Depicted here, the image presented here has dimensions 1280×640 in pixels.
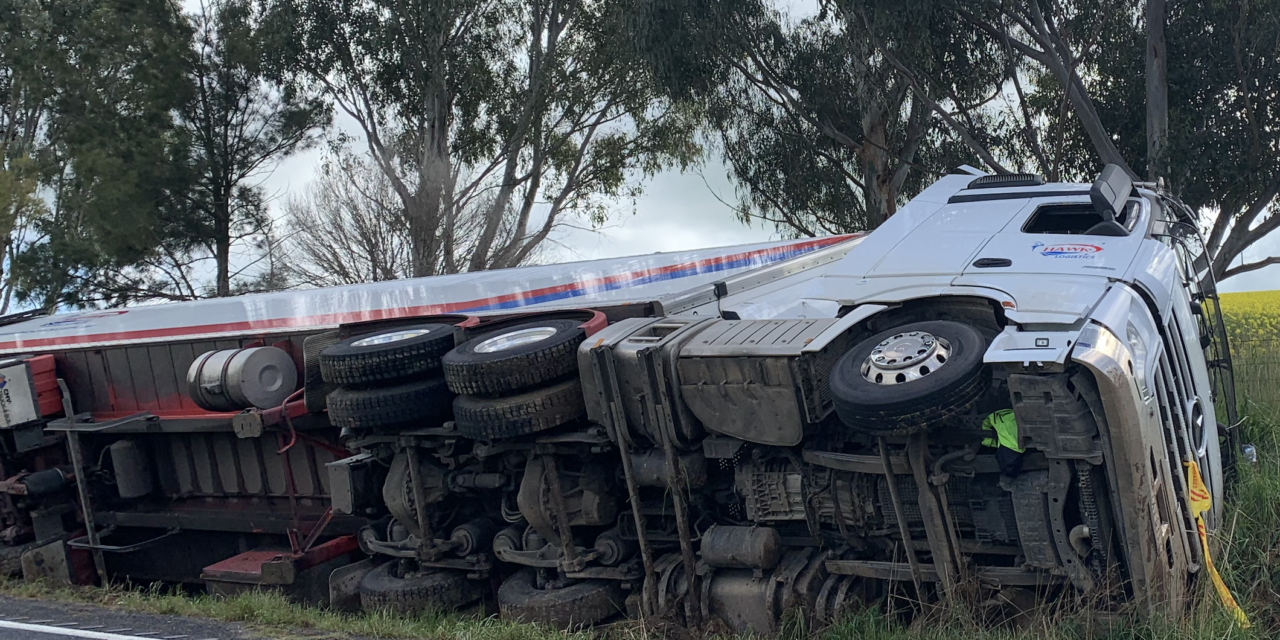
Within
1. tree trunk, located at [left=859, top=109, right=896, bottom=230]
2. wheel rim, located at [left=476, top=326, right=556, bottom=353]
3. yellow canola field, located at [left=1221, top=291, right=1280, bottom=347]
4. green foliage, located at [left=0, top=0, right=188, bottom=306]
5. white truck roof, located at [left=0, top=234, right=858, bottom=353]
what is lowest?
yellow canola field, located at [left=1221, top=291, right=1280, bottom=347]

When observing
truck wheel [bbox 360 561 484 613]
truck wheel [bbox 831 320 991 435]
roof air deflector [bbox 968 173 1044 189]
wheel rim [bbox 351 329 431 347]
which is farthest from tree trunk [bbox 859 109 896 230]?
truck wheel [bbox 831 320 991 435]

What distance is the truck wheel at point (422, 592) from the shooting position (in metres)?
6.70

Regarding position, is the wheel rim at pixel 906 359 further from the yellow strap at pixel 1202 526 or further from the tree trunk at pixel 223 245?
the tree trunk at pixel 223 245

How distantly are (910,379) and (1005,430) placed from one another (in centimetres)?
48

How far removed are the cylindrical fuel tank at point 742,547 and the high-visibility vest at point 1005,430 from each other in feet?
4.01

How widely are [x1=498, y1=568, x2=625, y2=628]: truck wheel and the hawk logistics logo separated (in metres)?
3.01

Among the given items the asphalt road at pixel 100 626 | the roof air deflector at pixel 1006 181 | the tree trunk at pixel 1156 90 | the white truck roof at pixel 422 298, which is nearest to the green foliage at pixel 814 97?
the tree trunk at pixel 1156 90

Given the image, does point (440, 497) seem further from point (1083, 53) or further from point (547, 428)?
point (1083, 53)

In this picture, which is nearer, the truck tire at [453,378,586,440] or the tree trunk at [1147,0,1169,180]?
the truck tire at [453,378,586,440]

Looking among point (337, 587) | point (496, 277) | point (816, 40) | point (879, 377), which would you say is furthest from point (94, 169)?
point (879, 377)

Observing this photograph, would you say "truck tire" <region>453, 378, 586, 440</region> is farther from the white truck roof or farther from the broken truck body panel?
the white truck roof

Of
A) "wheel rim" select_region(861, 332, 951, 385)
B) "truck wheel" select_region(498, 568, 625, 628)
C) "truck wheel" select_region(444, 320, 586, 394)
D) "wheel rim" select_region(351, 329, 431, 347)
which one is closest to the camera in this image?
"wheel rim" select_region(861, 332, 951, 385)

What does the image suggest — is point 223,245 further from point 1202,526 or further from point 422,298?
point 1202,526

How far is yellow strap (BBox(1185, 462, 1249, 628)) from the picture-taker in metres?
5.06
